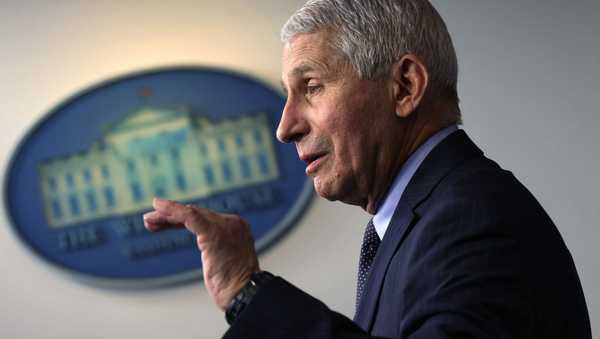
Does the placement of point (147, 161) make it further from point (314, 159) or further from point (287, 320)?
point (287, 320)

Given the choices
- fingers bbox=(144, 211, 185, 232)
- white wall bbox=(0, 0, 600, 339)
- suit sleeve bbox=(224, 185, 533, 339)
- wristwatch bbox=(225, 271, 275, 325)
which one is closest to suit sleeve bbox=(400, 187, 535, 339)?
suit sleeve bbox=(224, 185, 533, 339)

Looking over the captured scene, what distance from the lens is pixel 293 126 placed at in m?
1.13

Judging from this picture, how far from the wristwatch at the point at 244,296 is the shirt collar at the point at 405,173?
1.02ft

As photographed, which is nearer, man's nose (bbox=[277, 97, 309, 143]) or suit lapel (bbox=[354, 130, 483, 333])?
suit lapel (bbox=[354, 130, 483, 333])

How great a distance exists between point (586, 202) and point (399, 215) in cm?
175

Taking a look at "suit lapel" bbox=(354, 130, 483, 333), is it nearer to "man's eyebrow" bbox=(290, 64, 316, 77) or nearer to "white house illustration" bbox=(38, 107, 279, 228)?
"man's eyebrow" bbox=(290, 64, 316, 77)

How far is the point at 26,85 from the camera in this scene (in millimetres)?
2660

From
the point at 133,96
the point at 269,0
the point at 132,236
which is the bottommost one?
the point at 132,236

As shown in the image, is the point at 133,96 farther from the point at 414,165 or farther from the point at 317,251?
the point at 414,165

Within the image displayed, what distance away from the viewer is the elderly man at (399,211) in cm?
81

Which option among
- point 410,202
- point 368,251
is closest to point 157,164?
point 368,251

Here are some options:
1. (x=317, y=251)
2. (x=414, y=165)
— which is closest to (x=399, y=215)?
(x=414, y=165)

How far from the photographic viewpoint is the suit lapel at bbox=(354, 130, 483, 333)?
3.26ft

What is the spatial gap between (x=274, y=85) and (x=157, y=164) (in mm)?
470
